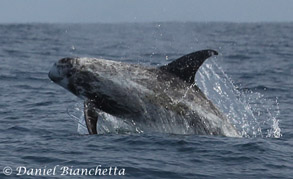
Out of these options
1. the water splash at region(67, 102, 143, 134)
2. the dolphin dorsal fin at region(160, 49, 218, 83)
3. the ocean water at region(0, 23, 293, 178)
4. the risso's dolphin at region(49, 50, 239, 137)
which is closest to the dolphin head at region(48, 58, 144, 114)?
the risso's dolphin at region(49, 50, 239, 137)

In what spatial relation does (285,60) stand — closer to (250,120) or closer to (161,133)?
(250,120)

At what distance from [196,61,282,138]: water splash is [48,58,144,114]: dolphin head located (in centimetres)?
355

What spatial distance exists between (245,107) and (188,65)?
7.48 m

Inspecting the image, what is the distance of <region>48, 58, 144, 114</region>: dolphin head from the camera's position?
1489 cm

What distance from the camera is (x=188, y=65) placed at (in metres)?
14.6

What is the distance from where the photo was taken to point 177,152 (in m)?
13.2

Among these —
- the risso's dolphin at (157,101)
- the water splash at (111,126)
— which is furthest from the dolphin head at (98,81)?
the water splash at (111,126)

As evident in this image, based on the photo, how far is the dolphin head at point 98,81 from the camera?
1489 cm

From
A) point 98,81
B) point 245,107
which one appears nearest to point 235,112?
point 245,107

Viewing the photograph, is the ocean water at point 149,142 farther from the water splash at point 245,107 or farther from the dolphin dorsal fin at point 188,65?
the dolphin dorsal fin at point 188,65

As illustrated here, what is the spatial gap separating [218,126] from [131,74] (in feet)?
7.84

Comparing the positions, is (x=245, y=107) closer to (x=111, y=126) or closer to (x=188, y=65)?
(x=111, y=126)

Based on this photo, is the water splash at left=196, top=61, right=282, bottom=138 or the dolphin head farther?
the water splash at left=196, top=61, right=282, bottom=138

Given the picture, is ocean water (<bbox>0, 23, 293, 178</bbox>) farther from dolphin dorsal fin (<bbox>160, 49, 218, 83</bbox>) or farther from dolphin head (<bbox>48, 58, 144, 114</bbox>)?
dolphin dorsal fin (<bbox>160, 49, 218, 83</bbox>)
